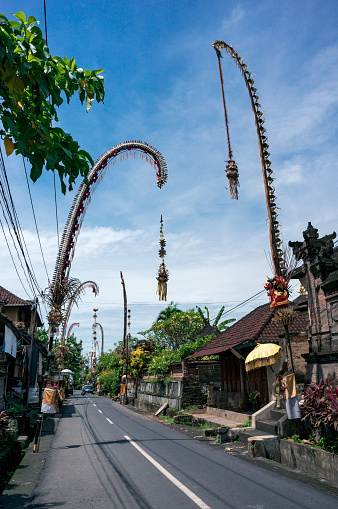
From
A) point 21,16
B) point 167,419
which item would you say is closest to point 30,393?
point 167,419

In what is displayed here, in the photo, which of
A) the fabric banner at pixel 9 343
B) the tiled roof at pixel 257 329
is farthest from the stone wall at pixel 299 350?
the fabric banner at pixel 9 343

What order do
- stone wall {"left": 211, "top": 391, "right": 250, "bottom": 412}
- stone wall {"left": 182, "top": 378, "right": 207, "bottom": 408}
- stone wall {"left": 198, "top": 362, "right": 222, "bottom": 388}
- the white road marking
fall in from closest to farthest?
the white road marking < stone wall {"left": 211, "top": 391, "right": 250, "bottom": 412} < stone wall {"left": 182, "top": 378, "right": 207, "bottom": 408} < stone wall {"left": 198, "top": 362, "right": 222, "bottom": 388}

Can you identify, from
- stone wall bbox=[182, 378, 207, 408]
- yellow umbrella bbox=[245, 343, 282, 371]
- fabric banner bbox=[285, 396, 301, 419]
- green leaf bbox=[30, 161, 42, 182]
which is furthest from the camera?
stone wall bbox=[182, 378, 207, 408]

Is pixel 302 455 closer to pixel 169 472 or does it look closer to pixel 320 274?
pixel 169 472

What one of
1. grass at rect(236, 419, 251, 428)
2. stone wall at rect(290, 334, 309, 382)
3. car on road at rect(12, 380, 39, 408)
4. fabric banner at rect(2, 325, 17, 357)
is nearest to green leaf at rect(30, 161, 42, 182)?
stone wall at rect(290, 334, 309, 382)

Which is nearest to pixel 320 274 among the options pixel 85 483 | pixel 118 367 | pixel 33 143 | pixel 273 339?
pixel 273 339

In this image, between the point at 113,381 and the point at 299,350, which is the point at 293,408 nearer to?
the point at 299,350

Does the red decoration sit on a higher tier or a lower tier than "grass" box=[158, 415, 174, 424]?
higher

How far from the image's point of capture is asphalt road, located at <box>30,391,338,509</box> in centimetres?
672

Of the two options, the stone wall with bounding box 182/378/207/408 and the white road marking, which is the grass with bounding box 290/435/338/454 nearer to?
the white road marking

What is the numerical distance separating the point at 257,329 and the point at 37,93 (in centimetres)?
1647

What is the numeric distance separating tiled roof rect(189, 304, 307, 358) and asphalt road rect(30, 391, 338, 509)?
6406 mm

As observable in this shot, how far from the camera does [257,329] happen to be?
60.4 ft

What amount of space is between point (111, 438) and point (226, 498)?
9.10m
